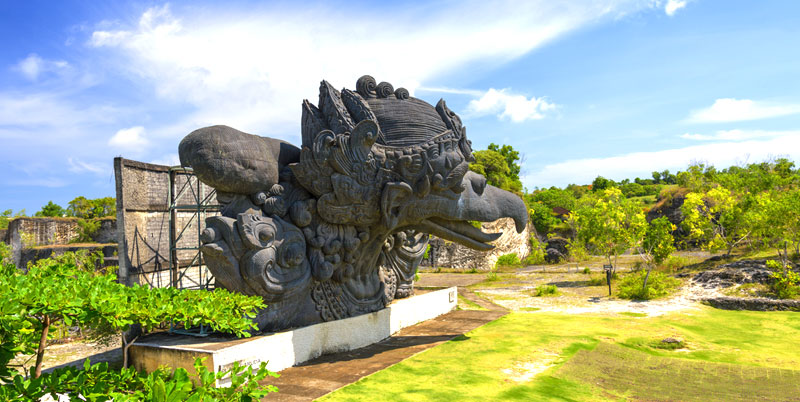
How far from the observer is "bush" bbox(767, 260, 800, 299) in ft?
37.1

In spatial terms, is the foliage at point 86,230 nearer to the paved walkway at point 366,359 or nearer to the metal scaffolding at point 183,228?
the metal scaffolding at point 183,228

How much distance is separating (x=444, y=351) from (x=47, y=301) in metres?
6.04

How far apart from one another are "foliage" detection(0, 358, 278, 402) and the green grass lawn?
317cm

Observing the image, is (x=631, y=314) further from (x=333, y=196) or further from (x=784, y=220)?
(x=333, y=196)

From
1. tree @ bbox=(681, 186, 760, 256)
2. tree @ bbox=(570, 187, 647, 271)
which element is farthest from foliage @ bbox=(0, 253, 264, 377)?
tree @ bbox=(681, 186, 760, 256)

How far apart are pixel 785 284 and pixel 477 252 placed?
43.7ft

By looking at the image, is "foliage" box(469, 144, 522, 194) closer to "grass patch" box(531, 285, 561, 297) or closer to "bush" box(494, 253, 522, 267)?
"bush" box(494, 253, 522, 267)

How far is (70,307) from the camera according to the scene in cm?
233

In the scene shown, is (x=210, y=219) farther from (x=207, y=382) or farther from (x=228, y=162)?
(x=207, y=382)

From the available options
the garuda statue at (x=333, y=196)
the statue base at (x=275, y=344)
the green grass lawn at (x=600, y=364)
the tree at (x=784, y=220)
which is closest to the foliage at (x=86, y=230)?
the statue base at (x=275, y=344)

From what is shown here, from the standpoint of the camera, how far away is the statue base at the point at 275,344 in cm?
580

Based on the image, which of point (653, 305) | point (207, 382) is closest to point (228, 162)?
point (207, 382)

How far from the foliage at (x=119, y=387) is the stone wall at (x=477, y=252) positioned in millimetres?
21305

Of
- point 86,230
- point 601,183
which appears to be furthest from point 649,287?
point 601,183
